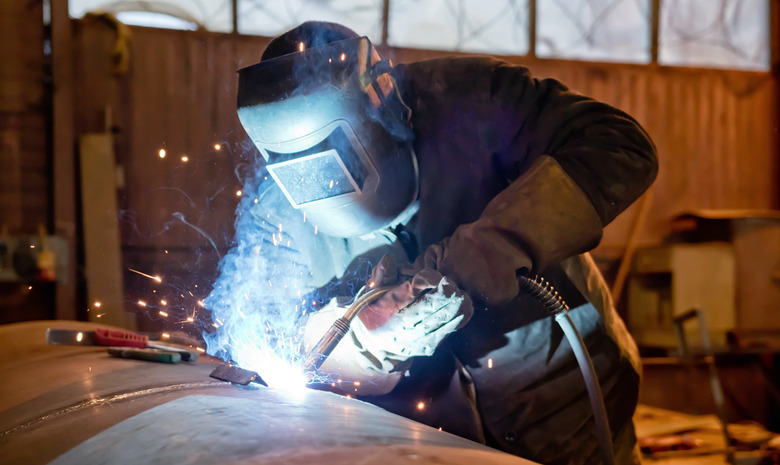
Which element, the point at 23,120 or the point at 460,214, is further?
the point at 23,120

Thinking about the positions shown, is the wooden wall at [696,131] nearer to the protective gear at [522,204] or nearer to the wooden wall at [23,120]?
the protective gear at [522,204]

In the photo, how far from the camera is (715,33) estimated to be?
5.28 meters

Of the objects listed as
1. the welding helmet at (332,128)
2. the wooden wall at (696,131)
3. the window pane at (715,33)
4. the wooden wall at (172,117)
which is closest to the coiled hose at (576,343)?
the welding helmet at (332,128)

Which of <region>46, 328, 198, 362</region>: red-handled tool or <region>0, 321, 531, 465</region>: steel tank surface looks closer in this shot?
<region>0, 321, 531, 465</region>: steel tank surface

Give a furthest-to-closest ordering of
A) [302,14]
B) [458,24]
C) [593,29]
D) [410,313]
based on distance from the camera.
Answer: [593,29]
[458,24]
[302,14]
[410,313]

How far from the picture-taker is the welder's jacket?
4.42ft

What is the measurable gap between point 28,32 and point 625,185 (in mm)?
4471

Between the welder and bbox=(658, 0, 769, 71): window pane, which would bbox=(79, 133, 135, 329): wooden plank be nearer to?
the welder

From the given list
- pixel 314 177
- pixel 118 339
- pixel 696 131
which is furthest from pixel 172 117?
pixel 696 131

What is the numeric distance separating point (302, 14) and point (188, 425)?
378 cm

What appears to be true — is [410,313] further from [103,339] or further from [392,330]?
[103,339]

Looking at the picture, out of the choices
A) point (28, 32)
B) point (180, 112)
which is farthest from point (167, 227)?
point (28, 32)

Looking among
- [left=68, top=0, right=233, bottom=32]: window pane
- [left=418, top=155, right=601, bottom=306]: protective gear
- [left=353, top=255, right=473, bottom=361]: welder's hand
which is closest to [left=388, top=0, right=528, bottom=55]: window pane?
[left=68, top=0, right=233, bottom=32]: window pane

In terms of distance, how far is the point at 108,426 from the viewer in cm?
91
